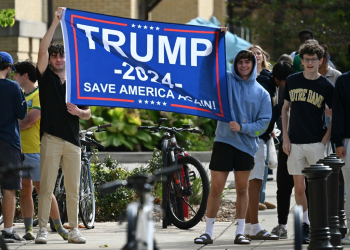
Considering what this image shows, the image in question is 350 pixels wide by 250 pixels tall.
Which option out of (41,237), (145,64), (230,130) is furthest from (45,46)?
(230,130)

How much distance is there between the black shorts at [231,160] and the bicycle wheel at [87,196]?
1833 mm

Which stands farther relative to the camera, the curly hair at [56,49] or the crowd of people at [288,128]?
the curly hair at [56,49]

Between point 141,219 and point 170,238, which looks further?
point 170,238

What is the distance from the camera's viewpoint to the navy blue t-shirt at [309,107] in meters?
6.67

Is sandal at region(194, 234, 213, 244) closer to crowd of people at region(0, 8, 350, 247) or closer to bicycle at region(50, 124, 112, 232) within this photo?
crowd of people at region(0, 8, 350, 247)

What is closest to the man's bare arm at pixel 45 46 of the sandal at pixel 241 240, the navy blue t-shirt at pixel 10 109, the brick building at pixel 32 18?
the navy blue t-shirt at pixel 10 109

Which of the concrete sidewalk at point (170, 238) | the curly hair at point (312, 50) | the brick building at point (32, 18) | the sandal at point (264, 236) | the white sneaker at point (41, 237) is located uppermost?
the brick building at point (32, 18)

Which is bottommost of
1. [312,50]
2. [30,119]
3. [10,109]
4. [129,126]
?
[129,126]

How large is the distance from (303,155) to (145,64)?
1951 millimetres

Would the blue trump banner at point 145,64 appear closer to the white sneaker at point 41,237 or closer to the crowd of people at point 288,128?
the crowd of people at point 288,128

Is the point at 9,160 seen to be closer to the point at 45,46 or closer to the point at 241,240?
the point at 45,46

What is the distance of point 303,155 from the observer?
6723 millimetres

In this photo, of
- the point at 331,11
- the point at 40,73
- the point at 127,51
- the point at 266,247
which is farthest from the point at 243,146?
the point at 331,11

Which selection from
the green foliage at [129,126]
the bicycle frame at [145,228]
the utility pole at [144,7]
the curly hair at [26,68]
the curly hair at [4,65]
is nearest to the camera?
the bicycle frame at [145,228]
